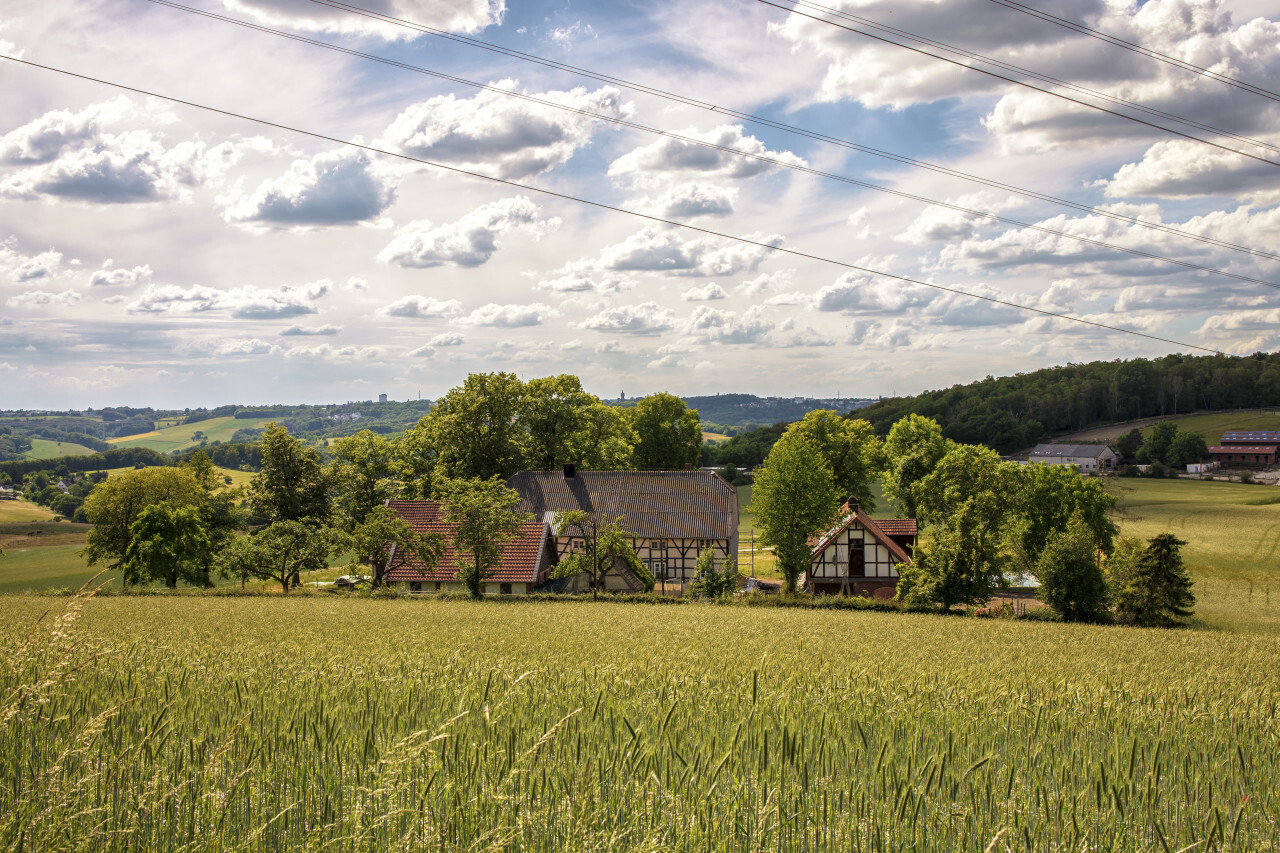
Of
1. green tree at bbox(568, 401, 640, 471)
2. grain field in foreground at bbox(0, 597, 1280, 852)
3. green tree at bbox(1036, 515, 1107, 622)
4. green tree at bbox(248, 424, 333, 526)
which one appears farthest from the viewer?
green tree at bbox(568, 401, 640, 471)

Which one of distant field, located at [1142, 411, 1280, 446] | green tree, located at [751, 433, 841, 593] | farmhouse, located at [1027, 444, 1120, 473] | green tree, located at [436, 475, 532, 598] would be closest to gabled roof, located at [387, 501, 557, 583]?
green tree, located at [436, 475, 532, 598]

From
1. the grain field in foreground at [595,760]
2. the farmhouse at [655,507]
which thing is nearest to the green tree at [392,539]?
the farmhouse at [655,507]

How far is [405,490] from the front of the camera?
52.1 m

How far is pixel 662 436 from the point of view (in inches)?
2889

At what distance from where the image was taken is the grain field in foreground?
2980 mm

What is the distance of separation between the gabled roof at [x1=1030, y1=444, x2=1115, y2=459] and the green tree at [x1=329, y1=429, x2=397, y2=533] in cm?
9534

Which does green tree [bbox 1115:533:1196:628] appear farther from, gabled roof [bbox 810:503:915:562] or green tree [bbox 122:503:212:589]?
green tree [bbox 122:503:212:589]

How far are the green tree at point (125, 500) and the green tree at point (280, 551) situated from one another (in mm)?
14722

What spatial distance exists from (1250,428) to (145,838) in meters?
149

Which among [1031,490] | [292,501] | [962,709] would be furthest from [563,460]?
[962,709]

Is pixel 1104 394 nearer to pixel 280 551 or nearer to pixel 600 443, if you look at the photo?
pixel 600 443

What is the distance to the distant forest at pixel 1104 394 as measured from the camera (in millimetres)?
127812

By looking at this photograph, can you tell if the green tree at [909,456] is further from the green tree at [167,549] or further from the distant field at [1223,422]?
the distant field at [1223,422]

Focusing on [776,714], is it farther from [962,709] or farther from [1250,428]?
[1250,428]
